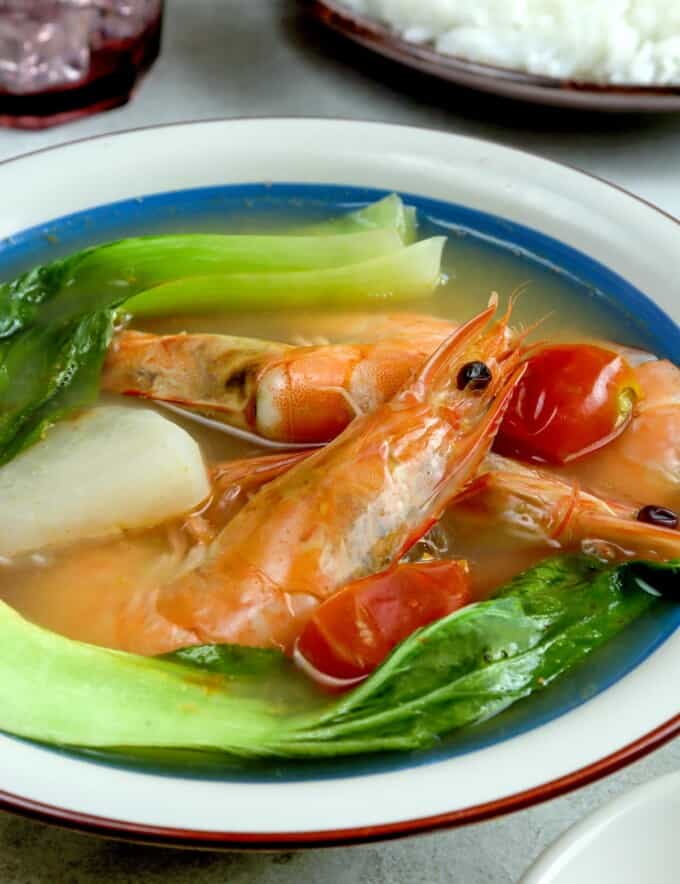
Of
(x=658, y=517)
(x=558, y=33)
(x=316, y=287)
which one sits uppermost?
(x=558, y=33)

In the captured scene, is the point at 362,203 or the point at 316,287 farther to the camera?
the point at 362,203

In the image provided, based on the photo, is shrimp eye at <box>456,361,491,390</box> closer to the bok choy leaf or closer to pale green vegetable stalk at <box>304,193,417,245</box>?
the bok choy leaf

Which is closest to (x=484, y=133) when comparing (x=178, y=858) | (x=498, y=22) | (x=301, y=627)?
(x=498, y=22)

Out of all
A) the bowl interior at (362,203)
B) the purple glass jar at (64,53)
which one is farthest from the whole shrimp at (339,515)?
the purple glass jar at (64,53)

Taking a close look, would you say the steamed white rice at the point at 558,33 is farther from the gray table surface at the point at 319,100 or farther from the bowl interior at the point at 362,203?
the bowl interior at the point at 362,203

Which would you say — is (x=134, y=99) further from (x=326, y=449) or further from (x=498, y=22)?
(x=326, y=449)

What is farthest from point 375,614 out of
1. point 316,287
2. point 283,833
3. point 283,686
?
point 316,287

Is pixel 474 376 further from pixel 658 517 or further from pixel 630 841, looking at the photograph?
pixel 630 841
